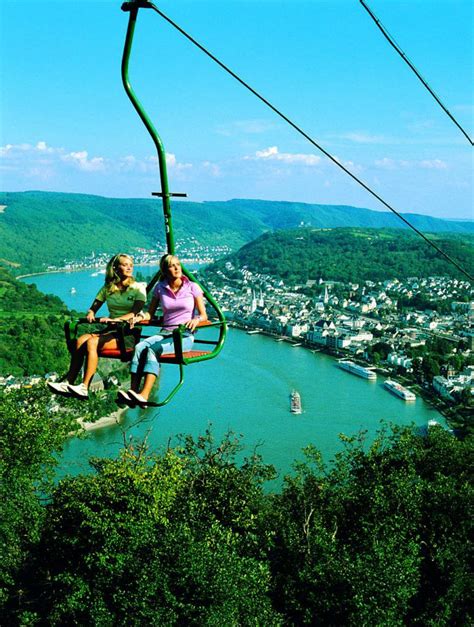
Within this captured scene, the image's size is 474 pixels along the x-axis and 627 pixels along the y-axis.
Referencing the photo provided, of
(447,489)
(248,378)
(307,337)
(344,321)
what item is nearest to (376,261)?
(344,321)

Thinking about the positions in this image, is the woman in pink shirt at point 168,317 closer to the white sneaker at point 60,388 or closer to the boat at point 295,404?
the white sneaker at point 60,388

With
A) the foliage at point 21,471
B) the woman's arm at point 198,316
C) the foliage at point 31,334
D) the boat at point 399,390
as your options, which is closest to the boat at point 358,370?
the boat at point 399,390

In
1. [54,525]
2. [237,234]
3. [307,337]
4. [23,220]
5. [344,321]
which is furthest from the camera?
[237,234]

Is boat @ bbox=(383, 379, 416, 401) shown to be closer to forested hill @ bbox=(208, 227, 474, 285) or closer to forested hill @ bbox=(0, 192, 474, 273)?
forested hill @ bbox=(208, 227, 474, 285)

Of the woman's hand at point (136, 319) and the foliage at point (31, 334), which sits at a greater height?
the woman's hand at point (136, 319)

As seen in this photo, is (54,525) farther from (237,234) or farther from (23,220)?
(237,234)

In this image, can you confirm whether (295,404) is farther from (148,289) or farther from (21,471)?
(148,289)
